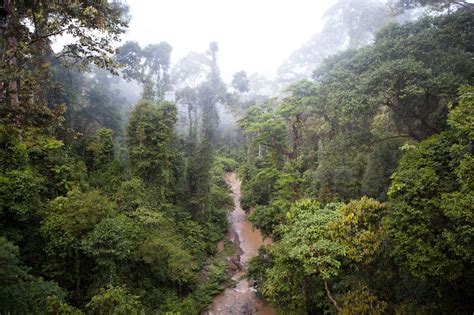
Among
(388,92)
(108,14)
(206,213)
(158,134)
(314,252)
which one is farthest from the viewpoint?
(206,213)

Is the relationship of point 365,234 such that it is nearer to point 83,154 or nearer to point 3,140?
point 3,140

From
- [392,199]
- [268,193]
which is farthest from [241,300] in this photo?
[392,199]

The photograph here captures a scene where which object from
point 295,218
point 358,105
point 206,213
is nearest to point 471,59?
point 358,105

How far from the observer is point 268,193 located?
17.9 m

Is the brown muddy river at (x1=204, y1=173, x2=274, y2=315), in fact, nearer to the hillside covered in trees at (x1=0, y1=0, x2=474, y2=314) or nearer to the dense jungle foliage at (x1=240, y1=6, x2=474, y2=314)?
the hillside covered in trees at (x1=0, y1=0, x2=474, y2=314)

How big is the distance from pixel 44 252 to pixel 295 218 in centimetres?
759

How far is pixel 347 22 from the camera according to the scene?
107ft

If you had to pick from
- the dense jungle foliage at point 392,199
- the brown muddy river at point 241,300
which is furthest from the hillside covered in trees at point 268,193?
the brown muddy river at point 241,300

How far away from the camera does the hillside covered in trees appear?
21.3 feet

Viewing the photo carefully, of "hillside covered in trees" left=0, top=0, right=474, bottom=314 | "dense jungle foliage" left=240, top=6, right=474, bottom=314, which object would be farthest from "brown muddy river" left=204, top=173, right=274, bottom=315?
"dense jungle foliage" left=240, top=6, right=474, bottom=314

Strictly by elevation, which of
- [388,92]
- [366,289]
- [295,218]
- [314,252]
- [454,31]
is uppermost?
[454,31]

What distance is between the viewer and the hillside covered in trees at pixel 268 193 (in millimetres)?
6496

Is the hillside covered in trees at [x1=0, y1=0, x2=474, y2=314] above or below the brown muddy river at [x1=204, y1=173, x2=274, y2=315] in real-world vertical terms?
above

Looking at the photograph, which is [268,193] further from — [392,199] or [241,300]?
[392,199]
